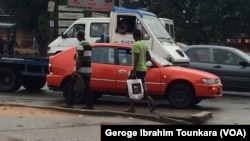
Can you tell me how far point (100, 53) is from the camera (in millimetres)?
14555

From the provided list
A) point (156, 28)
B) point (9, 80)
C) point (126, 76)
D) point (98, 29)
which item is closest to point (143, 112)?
point (126, 76)

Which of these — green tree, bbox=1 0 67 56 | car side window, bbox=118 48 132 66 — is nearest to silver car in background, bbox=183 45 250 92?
car side window, bbox=118 48 132 66

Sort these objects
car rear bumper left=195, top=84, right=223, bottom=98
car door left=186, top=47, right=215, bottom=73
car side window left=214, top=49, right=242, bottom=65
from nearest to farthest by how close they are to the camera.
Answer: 1. car rear bumper left=195, top=84, right=223, bottom=98
2. car side window left=214, top=49, right=242, bottom=65
3. car door left=186, top=47, right=215, bottom=73

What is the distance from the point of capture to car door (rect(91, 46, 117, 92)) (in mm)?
14242

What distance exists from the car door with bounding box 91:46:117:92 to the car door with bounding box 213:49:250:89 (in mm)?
4825

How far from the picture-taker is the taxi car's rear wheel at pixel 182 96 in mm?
14086

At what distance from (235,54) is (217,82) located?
13.1 ft

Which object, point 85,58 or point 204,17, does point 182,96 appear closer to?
point 85,58

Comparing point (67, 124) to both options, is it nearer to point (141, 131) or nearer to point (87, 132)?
point (87, 132)

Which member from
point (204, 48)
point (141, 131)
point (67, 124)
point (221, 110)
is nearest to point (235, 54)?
point (204, 48)

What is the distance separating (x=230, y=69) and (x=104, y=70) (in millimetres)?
5201

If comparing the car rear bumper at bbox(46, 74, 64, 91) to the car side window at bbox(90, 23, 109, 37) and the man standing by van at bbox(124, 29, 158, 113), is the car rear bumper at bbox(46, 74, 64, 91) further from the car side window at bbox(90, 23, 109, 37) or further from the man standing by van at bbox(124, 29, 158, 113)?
the car side window at bbox(90, 23, 109, 37)

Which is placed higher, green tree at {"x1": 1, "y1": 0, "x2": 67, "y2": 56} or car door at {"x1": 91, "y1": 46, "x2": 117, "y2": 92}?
green tree at {"x1": 1, "y1": 0, "x2": 67, "y2": 56}

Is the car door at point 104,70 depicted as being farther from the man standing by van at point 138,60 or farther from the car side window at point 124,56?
the man standing by van at point 138,60
